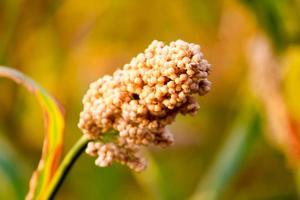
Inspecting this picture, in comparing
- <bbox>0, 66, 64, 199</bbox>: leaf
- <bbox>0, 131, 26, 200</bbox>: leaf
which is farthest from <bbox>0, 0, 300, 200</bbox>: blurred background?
<bbox>0, 66, 64, 199</bbox>: leaf

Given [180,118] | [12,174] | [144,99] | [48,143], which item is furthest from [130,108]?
[180,118]

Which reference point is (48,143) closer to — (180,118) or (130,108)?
(130,108)

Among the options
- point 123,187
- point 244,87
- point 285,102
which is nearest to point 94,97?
point 285,102

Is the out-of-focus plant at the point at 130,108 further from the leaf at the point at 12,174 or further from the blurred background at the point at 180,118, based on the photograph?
the blurred background at the point at 180,118

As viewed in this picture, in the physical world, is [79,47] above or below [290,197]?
above

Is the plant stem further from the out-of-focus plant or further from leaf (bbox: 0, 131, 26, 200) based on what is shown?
leaf (bbox: 0, 131, 26, 200)

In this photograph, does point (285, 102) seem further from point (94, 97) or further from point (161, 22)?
point (94, 97)
